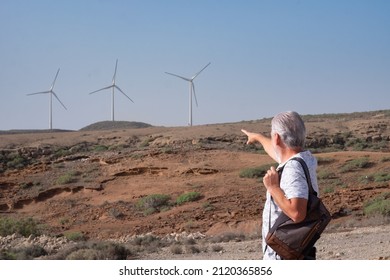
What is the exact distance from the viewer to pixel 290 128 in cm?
368

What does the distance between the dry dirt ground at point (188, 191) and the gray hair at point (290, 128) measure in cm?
550

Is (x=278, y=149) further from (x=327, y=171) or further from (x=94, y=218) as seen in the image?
(x=327, y=171)

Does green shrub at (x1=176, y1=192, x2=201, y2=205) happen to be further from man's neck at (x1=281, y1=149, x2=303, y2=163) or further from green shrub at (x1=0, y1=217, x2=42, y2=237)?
man's neck at (x1=281, y1=149, x2=303, y2=163)

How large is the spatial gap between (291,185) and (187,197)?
17681 millimetres

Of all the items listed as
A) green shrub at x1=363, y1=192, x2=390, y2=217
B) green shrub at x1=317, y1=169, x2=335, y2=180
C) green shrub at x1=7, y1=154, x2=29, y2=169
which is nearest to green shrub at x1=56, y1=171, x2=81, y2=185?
green shrub at x1=7, y1=154, x2=29, y2=169

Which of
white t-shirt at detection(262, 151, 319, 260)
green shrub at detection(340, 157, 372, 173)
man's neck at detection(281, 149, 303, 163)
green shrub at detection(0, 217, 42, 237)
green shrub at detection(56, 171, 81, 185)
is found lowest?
Answer: green shrub at detection(0, 217, 42, 237)

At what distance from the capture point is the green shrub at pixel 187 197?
20.9m

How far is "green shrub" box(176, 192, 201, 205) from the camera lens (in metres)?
20.9

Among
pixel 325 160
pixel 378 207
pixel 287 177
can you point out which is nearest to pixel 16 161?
pixel 325 160

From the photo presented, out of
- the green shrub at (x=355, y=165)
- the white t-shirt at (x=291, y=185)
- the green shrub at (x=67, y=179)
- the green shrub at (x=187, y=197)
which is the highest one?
the white t-shirt at (x=291, y=185)

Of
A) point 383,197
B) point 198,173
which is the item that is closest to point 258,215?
point 383,197

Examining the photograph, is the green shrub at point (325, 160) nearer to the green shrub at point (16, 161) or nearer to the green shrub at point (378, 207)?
the green shrub at point (378, 207)

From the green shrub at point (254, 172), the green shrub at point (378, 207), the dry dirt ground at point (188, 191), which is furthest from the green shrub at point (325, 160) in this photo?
the green shrub at point (378, 207)

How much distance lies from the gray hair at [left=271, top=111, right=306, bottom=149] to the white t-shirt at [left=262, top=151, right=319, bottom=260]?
0.08m
